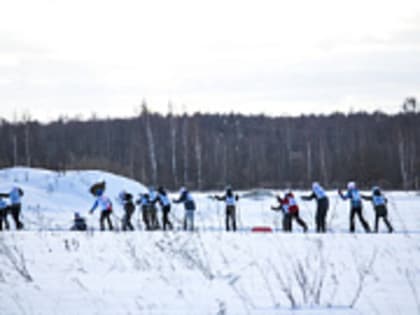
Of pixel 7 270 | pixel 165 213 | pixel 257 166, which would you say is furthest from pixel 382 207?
pixel 257 166

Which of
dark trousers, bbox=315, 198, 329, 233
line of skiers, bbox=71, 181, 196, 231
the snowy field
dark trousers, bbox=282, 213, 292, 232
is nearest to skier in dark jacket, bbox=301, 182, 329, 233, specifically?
dark trousers, bbox=315, 198, 329, 233

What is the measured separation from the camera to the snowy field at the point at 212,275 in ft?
21.5

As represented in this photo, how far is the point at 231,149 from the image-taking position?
3201 inches

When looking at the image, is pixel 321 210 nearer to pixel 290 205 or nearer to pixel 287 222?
pixel 290 205

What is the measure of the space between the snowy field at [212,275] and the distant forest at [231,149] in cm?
3147

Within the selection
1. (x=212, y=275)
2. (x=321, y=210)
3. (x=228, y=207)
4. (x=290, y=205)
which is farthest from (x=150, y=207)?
(x=212, y=275)

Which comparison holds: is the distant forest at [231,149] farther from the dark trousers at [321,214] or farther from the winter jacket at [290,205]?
the dark trousers at [321,214]

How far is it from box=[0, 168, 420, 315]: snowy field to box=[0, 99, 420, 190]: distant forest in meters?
31.5

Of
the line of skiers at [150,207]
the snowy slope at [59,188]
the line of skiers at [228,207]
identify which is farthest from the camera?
the snowy slope at [59,188]

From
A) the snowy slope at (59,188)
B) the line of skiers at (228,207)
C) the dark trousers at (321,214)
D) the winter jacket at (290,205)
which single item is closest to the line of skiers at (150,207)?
the line of skiers at (228,207)

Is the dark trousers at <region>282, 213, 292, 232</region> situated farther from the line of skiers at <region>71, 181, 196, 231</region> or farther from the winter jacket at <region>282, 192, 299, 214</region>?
the line of skiers at <region>71, 181, 196, 231</region>

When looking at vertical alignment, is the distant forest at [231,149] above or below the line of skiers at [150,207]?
above

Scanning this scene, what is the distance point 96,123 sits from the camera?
103 meters

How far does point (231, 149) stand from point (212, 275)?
7306 centimetres
